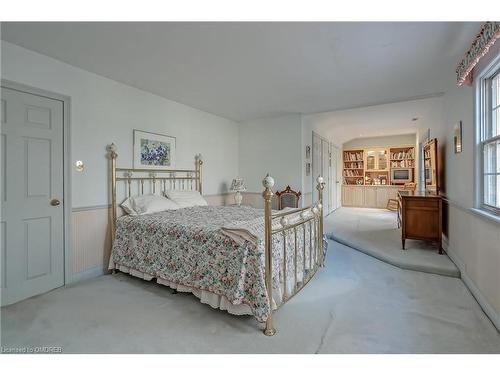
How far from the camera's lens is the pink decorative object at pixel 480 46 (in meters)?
1.76

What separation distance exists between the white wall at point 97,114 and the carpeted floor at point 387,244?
10.3ft

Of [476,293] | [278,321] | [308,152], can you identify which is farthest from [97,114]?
[476,293]

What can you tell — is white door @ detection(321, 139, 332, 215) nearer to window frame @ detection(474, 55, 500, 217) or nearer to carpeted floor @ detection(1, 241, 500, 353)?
carpeted floor @ detection(1, 241, 500, 353)

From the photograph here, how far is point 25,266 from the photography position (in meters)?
2.50

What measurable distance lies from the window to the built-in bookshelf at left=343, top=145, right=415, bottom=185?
20.4 feet

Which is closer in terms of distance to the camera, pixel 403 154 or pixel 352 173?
pixel 403 154

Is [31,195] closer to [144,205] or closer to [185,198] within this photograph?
[144,205]

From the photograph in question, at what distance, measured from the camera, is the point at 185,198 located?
151 inches

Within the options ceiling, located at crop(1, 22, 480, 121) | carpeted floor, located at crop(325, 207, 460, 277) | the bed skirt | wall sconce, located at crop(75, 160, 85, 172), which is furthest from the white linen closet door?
wall sconce, located at crop(75, 160, 85, 172)

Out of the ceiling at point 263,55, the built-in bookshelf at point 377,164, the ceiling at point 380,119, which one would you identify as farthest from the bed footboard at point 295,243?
the built-in bookshelf at point 377,164

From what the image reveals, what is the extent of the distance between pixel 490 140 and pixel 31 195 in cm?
440

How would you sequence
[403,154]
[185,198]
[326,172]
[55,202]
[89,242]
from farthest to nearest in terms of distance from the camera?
[403,154] → [326,172] → [185,198] → [89,242] → [55,202]

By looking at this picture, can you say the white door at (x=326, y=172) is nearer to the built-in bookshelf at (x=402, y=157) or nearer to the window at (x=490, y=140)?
the built-in bookshelf at (x=402, y=157)

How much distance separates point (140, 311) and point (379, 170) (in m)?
8.38
